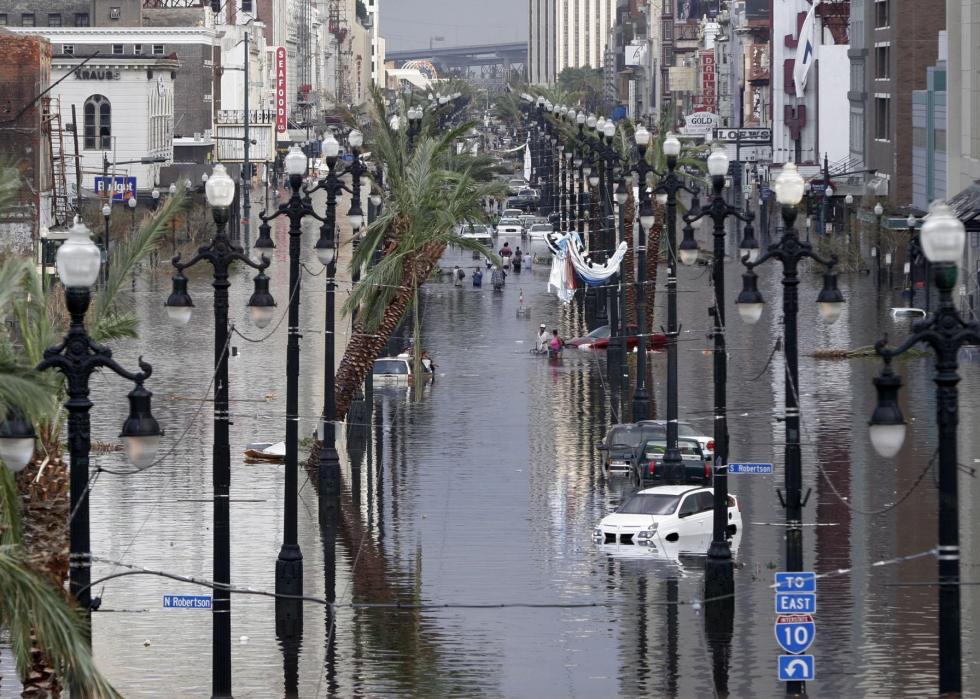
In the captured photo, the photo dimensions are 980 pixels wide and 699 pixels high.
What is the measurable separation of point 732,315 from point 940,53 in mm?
23324

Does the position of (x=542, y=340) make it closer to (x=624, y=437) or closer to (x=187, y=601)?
(x=624, y=437)

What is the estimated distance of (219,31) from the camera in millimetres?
164875

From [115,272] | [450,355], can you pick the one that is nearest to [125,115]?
[450,355]

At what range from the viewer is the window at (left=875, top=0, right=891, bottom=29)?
4134 inches

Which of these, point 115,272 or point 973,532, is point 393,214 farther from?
point 115,272

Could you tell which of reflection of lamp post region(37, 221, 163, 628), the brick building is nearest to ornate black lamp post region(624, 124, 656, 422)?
reflection of lamp post region(37, 221, 163, 628)

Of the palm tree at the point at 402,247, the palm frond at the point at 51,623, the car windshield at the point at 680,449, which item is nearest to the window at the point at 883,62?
the palm tree at the point at 402,247

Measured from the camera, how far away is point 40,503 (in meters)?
22.0

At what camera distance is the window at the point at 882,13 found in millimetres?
105000

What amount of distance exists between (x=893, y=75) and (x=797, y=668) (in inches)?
3331

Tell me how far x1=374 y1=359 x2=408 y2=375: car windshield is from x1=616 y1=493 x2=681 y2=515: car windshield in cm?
2216

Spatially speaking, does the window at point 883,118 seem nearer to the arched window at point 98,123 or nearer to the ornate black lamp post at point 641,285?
the arched window at point 98,123

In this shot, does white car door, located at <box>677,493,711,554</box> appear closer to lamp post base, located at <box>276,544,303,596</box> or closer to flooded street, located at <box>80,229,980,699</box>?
flooded street, located at <box>80,229,980,699</box>

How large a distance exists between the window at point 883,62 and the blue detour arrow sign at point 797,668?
86051 millimetres
